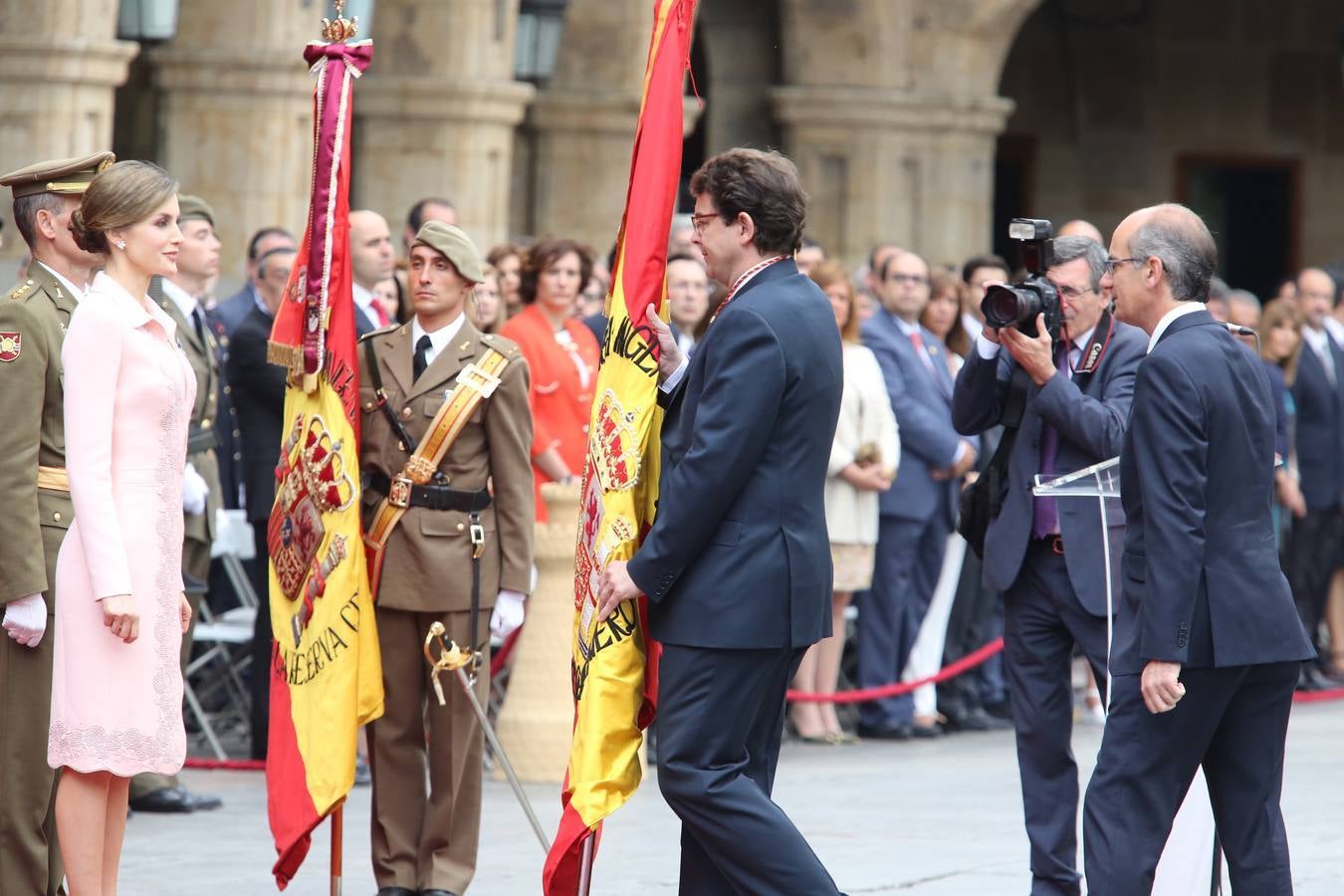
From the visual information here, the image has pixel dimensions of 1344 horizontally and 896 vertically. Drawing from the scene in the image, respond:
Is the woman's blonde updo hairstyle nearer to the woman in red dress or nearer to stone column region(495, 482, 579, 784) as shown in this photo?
stone column region(495, 482, 579, 784)

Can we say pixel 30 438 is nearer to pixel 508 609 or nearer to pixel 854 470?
pixel 508 609

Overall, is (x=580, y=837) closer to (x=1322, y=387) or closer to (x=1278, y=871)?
(x=1278, y=871)

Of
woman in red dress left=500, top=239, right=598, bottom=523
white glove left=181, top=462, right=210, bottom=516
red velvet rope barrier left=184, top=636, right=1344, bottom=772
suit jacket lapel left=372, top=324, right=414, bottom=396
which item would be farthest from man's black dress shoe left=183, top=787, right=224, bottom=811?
suit jacket lapel left=372, top=324, right=414, bottom=396

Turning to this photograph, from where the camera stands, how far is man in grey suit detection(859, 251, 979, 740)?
10.7m

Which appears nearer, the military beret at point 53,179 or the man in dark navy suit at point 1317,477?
the military beret at point 53,179

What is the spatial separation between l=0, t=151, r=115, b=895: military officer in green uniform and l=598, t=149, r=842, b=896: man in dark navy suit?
4.51 ft

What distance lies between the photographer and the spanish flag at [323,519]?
661 cm

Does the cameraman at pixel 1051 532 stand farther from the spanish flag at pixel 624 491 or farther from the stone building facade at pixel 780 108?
the stone building facade at pixel 780 108

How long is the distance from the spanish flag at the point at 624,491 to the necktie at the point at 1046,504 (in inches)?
53.4

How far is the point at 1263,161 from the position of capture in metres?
22.9

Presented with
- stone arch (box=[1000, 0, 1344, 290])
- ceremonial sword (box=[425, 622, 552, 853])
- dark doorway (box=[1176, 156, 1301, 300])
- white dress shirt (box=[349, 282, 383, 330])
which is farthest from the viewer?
dark doorway (box=[1176, 156, 1301, 300])

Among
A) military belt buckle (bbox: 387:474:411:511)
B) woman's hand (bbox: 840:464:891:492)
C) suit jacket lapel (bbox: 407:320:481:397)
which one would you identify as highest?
suit jacket lapel (bbox: 407:320:481:397)

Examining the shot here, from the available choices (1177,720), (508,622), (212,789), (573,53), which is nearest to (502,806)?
(212,789)

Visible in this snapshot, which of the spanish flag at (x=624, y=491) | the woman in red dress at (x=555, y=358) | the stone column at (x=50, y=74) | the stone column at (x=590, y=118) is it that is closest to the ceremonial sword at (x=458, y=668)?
the spanish flag at (x=624, y=491)
